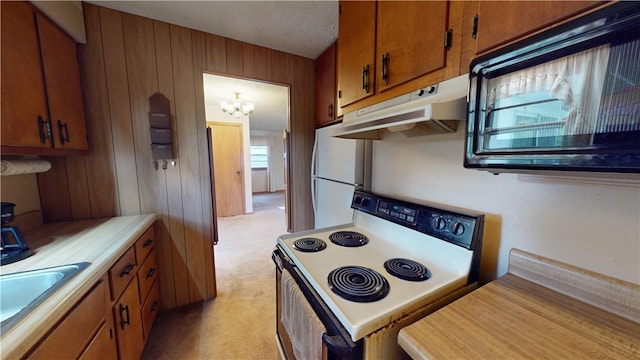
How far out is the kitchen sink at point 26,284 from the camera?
0.82 meters

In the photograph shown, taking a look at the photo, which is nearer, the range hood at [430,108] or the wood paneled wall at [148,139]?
the range hood at [430,108]

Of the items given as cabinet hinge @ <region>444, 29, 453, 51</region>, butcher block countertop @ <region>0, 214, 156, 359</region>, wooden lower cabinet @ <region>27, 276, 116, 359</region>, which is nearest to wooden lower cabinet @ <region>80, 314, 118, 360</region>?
wooden lower cabinet @ <region>27, 276, 116, 359</region>

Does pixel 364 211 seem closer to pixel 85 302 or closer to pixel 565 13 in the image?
pixel 565 13

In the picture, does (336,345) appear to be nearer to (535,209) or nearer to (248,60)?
(535,209)

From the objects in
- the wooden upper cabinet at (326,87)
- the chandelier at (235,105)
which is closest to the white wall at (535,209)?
the wooden upper cabinet at (326,87)

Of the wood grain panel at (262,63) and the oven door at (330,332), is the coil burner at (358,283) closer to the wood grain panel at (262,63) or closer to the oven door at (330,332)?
the oven door at (330,332)

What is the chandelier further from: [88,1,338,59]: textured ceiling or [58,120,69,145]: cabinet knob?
[58,120,69,145]: cabinet knob

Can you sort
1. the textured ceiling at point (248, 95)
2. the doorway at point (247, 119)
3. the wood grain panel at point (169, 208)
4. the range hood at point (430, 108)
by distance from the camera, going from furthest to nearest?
the doorway at point (247, 119) < the textured ceiling at point (248, 95) < the wood grain panel at point (169, 208) < the range hood at point (430, 108)

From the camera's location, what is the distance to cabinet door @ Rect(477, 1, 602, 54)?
0.51 meters

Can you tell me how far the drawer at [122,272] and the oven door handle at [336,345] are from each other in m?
1.09

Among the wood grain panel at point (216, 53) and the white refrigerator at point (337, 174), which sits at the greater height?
the wood grain panel at point (216, 53)

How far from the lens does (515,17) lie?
59 centimetres

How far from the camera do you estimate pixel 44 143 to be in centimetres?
119

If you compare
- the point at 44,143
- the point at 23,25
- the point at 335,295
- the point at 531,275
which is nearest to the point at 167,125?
the point at 44,143
